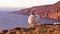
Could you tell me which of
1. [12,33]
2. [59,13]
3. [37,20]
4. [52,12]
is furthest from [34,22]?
[52,12]

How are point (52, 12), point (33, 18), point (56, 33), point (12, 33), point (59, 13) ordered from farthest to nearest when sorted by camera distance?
1. point (52, 12)
2. point (59, 13)
3. point (33, 18)
4. point (12, 33)
5. point (56, 33)

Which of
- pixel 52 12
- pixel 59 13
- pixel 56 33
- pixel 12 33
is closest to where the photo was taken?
pixel 56 33

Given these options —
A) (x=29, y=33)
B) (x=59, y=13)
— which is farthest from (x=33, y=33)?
(x=59, y=13)

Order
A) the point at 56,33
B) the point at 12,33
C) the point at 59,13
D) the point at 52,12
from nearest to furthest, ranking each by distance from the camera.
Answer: the point at 56,33 < the point at 12,33 < the point at 59,13 < the point at 52,12

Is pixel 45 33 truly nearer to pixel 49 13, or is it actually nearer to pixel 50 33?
pixel 50 33

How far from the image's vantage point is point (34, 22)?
1535 cm

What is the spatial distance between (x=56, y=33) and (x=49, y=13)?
53.1 m

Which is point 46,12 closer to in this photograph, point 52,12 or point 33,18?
point 52,12

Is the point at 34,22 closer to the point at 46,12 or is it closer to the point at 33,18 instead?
the point at 33,18

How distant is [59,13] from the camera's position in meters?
55.2

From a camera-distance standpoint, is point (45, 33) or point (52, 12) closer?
point (45, 33)

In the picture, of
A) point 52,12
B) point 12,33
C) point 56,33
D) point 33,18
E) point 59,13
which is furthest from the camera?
point 52,12

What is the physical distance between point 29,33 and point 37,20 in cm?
402

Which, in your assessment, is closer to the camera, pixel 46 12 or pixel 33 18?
pixel 33 18
